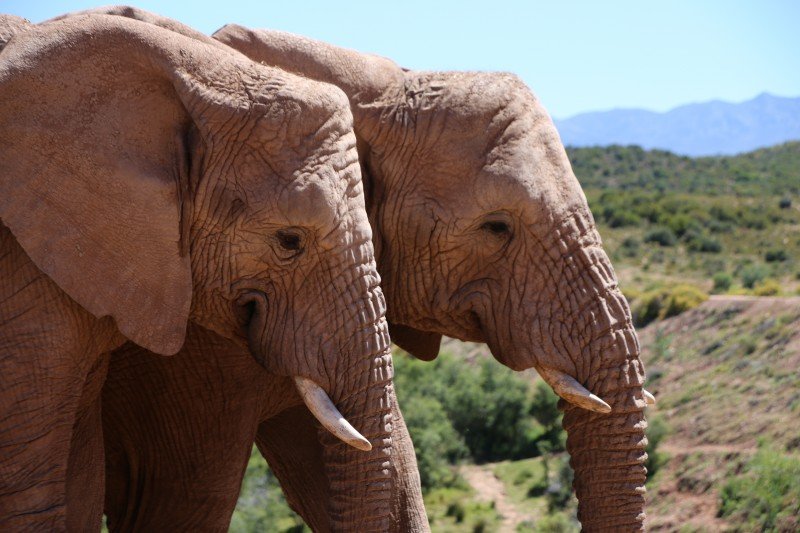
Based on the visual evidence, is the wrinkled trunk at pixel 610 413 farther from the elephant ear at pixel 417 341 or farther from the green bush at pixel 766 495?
the green bush at pixel 766 495

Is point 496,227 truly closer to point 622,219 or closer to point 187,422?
point 187,422

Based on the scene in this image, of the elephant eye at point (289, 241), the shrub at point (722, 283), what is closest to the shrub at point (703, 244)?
the shrub at point (722, 283)

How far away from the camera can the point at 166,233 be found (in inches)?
164

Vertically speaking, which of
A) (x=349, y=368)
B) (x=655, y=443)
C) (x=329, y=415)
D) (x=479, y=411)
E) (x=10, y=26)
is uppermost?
(x=10, y=26)

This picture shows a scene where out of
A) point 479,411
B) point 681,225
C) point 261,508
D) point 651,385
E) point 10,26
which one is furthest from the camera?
point 681,225

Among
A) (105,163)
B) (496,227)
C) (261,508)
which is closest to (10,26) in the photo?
(105,163)

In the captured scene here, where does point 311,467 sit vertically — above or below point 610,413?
below

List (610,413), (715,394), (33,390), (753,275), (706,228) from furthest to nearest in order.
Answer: (706,228) < (753,275) < (715,394) < (610,413) < (33,390)

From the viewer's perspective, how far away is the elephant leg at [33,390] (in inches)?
158

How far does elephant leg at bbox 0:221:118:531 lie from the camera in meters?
4.02

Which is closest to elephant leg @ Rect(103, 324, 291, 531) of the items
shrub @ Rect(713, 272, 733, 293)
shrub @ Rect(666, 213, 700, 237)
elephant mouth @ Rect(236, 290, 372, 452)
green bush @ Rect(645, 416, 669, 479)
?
elephant mouth @ Rect(236, 290, 372, 452)

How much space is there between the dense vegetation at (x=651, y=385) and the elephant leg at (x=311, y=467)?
304 inches

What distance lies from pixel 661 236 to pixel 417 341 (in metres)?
31.9

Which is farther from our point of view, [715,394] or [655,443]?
[715,394]
